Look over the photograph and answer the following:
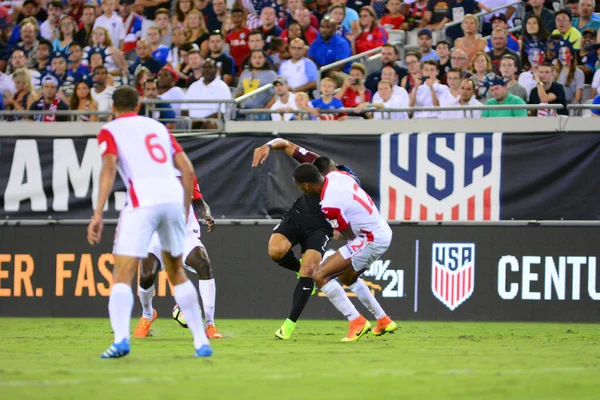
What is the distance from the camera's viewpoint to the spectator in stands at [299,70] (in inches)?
732

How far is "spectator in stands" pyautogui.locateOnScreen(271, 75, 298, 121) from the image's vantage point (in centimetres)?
1761

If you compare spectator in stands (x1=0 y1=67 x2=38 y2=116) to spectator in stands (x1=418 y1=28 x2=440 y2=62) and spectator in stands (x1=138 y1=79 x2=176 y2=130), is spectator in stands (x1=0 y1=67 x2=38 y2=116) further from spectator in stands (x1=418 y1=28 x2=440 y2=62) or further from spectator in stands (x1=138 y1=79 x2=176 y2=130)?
spectator in stands (x1=418 y1=28 x2=440 y2=62)

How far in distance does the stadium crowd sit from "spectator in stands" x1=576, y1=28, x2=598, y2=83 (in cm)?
2

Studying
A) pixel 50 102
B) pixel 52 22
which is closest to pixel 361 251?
pixel 50 102

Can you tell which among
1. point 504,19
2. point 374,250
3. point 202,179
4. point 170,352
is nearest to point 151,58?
point 202,179

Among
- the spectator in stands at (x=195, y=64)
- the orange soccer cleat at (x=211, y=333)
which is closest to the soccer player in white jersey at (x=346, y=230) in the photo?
the orange soccer cleat at (x=211, y=333)

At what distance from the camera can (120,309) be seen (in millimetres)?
8336

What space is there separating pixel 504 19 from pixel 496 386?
12513 millimetres

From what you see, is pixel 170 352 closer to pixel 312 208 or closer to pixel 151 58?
pixel 312 208

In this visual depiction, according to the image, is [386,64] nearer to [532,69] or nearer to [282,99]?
[282,99]

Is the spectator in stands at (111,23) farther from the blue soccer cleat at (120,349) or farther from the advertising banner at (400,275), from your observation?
the blue soccer cleat at (120,349)

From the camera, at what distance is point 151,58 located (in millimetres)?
19844

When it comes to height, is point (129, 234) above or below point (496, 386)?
above

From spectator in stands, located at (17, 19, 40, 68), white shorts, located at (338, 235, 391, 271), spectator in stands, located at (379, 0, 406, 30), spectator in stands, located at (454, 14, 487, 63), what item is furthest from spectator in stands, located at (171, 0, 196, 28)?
white shorts, located at (338, 235, 391, 271)
